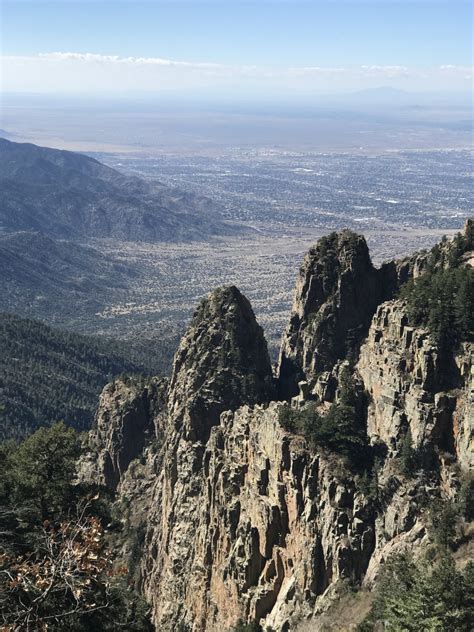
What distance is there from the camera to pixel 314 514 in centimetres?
4422

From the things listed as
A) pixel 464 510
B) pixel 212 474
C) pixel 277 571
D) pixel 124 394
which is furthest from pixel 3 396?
pixel 464 510

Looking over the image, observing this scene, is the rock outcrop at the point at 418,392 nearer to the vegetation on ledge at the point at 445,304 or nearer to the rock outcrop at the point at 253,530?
the vegetation on ledge at the point at 445,304

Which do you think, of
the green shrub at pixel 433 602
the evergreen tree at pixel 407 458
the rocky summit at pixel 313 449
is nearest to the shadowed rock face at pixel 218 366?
the rocky summit at pixel 313 449

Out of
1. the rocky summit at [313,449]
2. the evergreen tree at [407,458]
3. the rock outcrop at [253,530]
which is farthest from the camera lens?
the rock outcrop at [253,530]

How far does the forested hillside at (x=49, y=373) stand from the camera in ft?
493

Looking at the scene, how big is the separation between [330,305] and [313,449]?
2137cm

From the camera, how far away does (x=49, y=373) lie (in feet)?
571

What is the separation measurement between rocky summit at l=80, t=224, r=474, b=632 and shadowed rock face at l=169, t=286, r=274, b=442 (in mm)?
127

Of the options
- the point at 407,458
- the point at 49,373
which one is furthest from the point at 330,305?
the point at 49,373

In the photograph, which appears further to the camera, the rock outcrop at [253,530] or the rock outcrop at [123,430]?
the rock outcrop at [123,430]

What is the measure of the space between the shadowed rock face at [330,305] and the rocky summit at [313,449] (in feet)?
0.48

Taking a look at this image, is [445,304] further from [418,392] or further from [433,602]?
[433,602]

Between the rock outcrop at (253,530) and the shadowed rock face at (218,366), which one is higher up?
the shadowed rock face at (218,366)

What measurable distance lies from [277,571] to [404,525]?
1068 centimetres
